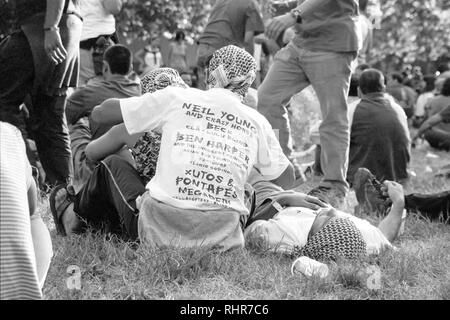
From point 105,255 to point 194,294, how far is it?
78 centimetres

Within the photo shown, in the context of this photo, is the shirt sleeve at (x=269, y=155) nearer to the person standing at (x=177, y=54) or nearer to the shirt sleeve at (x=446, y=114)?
the shirt sleeve at (x=446, y=114)

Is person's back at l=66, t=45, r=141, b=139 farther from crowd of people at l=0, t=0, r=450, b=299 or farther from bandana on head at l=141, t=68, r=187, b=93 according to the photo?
bandana on head at l=141, t=68, r=187, b=93

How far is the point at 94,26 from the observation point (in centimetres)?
805

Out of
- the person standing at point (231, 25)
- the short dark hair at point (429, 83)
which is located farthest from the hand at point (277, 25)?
the short dark hair at point (429, 83)

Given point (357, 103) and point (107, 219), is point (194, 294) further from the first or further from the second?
point (357, 103)

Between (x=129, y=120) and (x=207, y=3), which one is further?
(x=207, y=3)

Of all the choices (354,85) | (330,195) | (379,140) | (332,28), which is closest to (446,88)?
(354,85)

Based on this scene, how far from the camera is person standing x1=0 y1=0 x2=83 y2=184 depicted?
19.0 feet

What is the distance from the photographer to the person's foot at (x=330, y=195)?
6.07 m

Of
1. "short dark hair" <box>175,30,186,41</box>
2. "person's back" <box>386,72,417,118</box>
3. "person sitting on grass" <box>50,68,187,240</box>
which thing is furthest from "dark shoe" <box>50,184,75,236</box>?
"short dark hair" <box>175,30,186,41</box>

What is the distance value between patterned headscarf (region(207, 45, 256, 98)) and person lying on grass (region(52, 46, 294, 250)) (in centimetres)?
1

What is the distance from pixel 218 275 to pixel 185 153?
0.64 m
